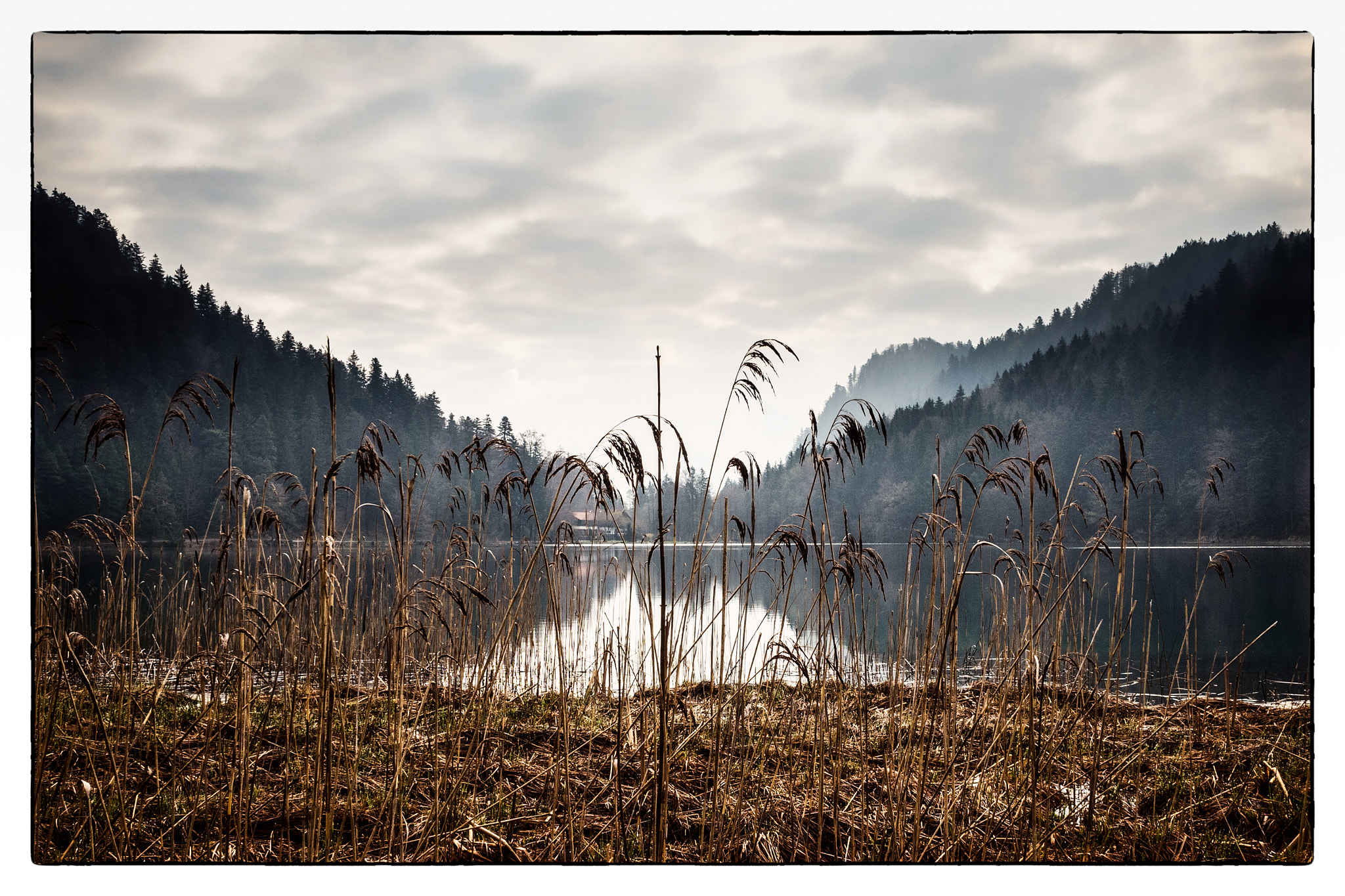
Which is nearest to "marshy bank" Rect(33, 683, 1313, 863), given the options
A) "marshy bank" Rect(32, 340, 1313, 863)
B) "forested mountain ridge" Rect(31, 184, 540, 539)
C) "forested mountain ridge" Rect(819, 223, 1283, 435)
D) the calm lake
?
"marshy bank" Rect(32, 340, 1313, 863)

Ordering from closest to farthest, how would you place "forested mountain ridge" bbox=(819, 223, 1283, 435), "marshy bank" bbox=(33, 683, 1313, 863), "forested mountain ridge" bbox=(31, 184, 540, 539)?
1. "marshy bank" bbox=(33, 683, 1313, 863)
2. "forested mountain ridge" bbox=(31, 184, 540, 539)
3. "forested mountain ridge" bbox=(819, 223, 1283, 435)

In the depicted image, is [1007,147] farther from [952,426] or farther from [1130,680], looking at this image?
[1130,680]

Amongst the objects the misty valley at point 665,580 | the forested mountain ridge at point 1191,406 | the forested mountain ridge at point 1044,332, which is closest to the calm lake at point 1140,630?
the misty valley at point 665,580

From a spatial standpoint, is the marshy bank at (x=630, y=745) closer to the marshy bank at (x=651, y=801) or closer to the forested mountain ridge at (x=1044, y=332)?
the marshy bank at (x=651, y=801)

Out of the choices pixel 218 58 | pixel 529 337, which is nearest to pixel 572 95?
pixel 529 337

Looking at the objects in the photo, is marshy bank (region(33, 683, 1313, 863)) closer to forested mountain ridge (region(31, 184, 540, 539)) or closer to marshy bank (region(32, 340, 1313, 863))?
marshy bank (region(32, 340, 1313, 863))

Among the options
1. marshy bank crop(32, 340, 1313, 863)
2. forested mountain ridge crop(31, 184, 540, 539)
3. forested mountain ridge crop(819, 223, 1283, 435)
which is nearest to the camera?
marshy bank crop(32, 340, 1313, 863)

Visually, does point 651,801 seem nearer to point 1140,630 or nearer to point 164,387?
point 164,387
